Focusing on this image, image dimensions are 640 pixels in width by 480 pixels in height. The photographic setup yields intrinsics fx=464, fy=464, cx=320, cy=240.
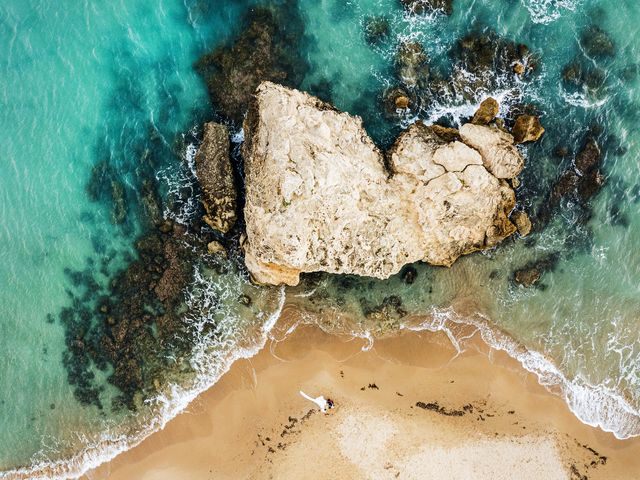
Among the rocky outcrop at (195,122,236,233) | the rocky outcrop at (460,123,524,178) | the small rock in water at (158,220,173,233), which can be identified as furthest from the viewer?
→ the small rock in water at (158,220,173,233)

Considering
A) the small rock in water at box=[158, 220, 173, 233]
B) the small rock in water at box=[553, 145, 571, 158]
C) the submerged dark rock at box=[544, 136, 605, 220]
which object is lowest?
the small rock in water at box=[158, 220, 173, 233]

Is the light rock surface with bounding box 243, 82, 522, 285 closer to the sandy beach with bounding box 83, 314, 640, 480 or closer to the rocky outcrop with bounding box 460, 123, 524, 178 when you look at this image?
the rocky outcrop with bounding box 460, 123, 524, 178

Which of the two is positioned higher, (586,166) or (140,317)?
(586,166)

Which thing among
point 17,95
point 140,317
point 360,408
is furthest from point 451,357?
point 17,95

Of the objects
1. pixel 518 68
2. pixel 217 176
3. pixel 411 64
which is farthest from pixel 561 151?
pixel 217 176

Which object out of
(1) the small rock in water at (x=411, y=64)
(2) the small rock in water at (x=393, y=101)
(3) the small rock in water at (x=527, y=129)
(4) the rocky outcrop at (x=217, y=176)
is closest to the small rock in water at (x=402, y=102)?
(2) the small rock in water at (x=393, y=101)

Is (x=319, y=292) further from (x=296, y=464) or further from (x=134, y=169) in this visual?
(x=134, y=169)

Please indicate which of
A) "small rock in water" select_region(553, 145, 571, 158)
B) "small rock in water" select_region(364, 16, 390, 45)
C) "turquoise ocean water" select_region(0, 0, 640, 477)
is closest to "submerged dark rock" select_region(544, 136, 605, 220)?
"turquoise ocean water" select_region(0, 0, 640, 477)

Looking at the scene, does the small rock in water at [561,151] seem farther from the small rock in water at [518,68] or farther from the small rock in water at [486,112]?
the small rock in water at [518,68]
